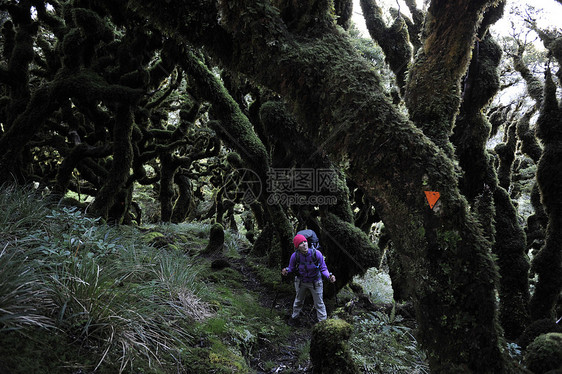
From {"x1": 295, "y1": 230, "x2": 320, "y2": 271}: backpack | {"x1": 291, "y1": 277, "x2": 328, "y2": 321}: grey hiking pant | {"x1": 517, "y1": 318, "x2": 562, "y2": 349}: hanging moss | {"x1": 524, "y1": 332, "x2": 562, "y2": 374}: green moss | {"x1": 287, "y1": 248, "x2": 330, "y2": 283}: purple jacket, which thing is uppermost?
{"x1": 295, "y1": 230, "x2": 320, "y2": 271}: backpack

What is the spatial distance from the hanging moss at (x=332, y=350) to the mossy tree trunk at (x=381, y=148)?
124cm

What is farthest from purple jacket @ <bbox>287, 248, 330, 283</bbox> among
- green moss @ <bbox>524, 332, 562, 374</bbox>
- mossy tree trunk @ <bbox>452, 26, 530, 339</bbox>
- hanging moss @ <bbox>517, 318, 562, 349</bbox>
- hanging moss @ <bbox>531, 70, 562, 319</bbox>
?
hanging moss @ <bbox>531, 70, 562, 319</bbox>

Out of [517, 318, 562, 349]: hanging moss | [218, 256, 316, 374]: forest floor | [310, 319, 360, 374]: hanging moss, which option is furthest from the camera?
[517, 318, 562, 349]: hanging moss

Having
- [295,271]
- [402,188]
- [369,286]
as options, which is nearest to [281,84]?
[402,188]

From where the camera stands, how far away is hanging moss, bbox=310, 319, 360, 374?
319 centimetres

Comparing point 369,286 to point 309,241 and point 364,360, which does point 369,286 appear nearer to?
point 309,241

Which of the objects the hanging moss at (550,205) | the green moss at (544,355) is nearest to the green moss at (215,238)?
the green moss at (544,355)

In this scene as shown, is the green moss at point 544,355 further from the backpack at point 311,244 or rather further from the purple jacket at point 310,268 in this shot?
the backpack at point 311,244

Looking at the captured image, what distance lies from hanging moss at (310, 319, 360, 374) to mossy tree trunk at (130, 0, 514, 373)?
1235mm

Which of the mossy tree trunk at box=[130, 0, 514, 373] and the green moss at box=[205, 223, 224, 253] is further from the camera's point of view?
the green moss at box=[205, 223, 224, 253]

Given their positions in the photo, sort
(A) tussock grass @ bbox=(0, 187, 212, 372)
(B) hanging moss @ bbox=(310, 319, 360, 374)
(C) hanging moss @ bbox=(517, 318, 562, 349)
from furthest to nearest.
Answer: (C) hanging moss @ bbox=(517, 318, 562, 349)
(B) hanging moss @ bbox=(310, 319, 360, 374)
(A) tussock grass @ bbox=(0, 187, 212, 372)

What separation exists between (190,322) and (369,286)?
467 inches

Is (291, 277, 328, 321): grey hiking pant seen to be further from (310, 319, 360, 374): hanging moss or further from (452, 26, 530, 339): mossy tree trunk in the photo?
(452, 26, 530, 339): mossy tree trunk

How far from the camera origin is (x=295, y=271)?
244 inches
